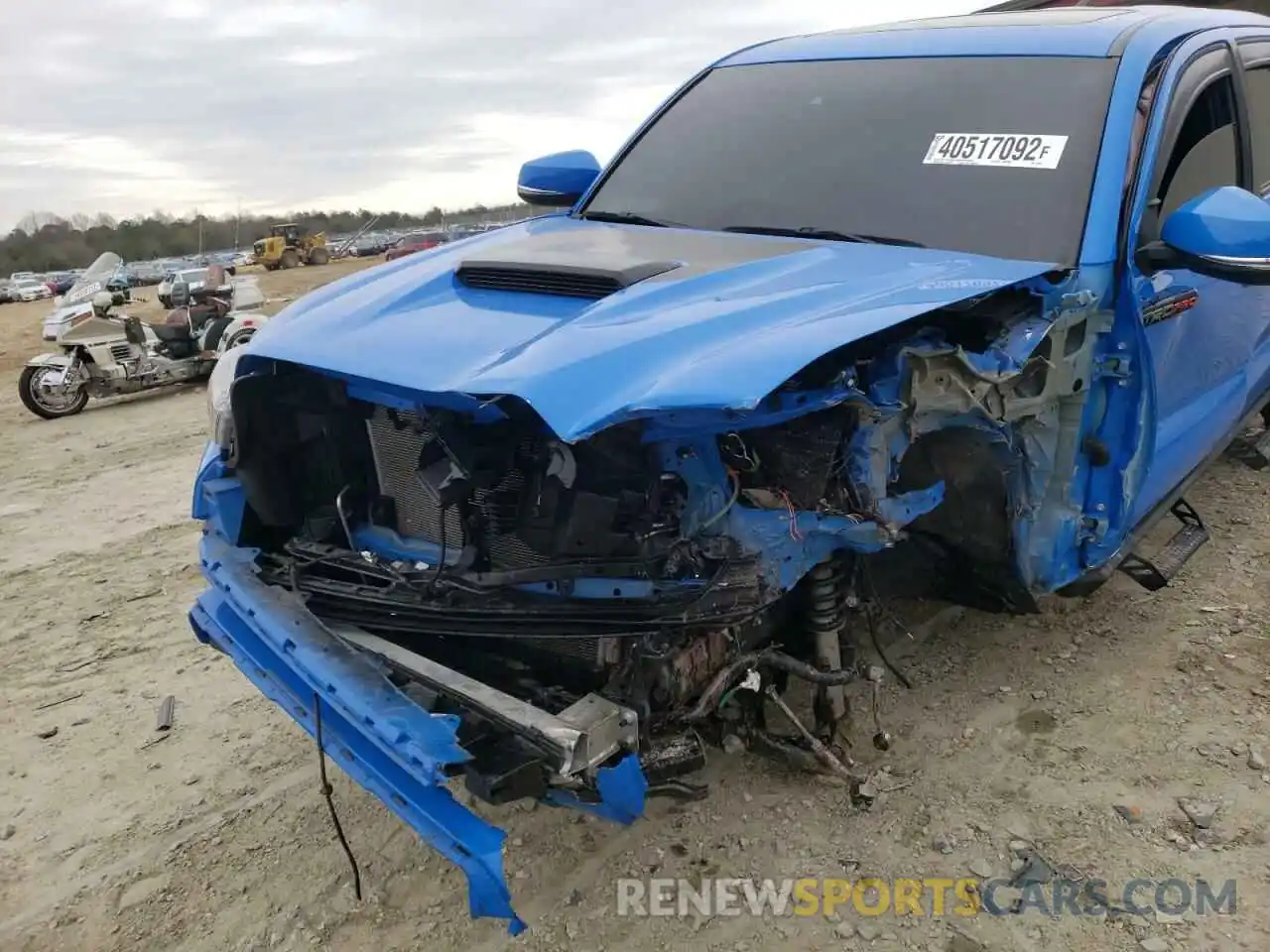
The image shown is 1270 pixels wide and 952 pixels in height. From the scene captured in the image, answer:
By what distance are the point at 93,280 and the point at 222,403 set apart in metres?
8.60

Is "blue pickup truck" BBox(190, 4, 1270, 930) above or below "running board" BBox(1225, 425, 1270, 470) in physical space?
above

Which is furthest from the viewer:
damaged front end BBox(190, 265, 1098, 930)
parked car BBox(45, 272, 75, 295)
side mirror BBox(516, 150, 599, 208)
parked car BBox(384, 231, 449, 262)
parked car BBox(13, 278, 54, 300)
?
parked car BBox(45, 272, 75, 295)

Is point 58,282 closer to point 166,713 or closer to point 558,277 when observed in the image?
point 166,713

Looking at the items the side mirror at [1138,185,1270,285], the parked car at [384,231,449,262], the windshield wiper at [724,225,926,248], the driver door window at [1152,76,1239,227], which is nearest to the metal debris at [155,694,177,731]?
the windshield wiper at [724,225,926,248]

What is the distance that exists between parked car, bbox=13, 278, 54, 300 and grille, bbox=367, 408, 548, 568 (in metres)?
38.3

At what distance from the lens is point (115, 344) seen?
31.1 ft

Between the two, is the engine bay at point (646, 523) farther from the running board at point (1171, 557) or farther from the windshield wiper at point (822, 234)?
the running board at point (1171, 557)

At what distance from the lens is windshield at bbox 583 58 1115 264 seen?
278 centimetres

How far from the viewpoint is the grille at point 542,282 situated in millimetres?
2371

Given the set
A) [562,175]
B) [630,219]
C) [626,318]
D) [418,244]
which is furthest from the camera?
[418,244]

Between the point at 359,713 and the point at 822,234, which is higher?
the point at 822,234

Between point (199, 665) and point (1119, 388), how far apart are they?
11.0 ft

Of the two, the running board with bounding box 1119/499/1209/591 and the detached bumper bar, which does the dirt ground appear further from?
the detached bumper bar

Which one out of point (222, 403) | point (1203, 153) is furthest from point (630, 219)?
point (1203, 153)
